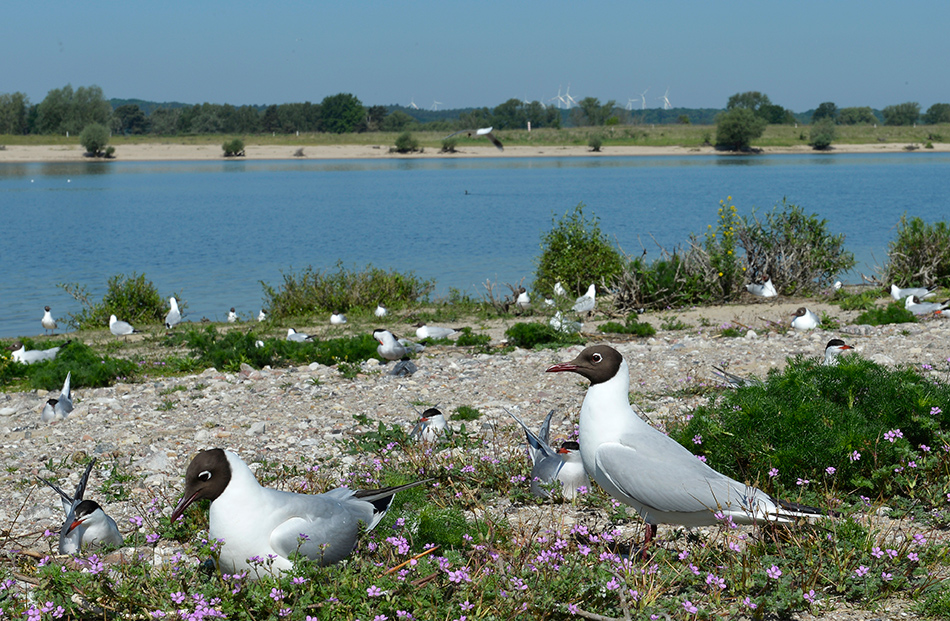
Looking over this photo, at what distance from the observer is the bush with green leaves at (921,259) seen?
14797 mm

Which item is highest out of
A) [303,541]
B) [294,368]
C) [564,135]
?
[564,135]

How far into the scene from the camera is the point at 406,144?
102 metres

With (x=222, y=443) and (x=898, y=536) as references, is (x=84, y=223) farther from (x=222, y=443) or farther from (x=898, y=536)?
(x=898, y=536)

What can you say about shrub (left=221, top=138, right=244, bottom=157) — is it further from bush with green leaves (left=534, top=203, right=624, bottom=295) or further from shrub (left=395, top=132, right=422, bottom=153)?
bush with green leaves (left=534, top=203, right=624, bottom=295)

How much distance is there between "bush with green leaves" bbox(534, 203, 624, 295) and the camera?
53.3ft

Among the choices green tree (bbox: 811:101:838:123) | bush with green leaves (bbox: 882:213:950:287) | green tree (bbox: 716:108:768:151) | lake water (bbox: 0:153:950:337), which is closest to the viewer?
bush with green leaves (bbox: 882:213:950:287)

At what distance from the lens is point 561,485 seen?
16.5 ft

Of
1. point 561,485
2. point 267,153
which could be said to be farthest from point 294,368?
point 267,153

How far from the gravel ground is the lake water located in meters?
8.76

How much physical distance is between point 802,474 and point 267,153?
10852cm

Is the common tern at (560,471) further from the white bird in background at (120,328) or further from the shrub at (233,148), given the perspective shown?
the shrub at (233,148)

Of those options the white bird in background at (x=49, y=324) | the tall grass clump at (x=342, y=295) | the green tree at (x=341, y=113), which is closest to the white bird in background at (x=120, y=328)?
the white bird in background at (x=49, y=324)

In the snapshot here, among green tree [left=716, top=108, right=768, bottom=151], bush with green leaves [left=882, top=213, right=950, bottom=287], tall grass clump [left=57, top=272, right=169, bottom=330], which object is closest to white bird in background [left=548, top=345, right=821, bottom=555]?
bush with green leaves [left=882, top=213, right=950, bottom=287]

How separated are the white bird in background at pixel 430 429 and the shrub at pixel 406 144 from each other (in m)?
98.2
